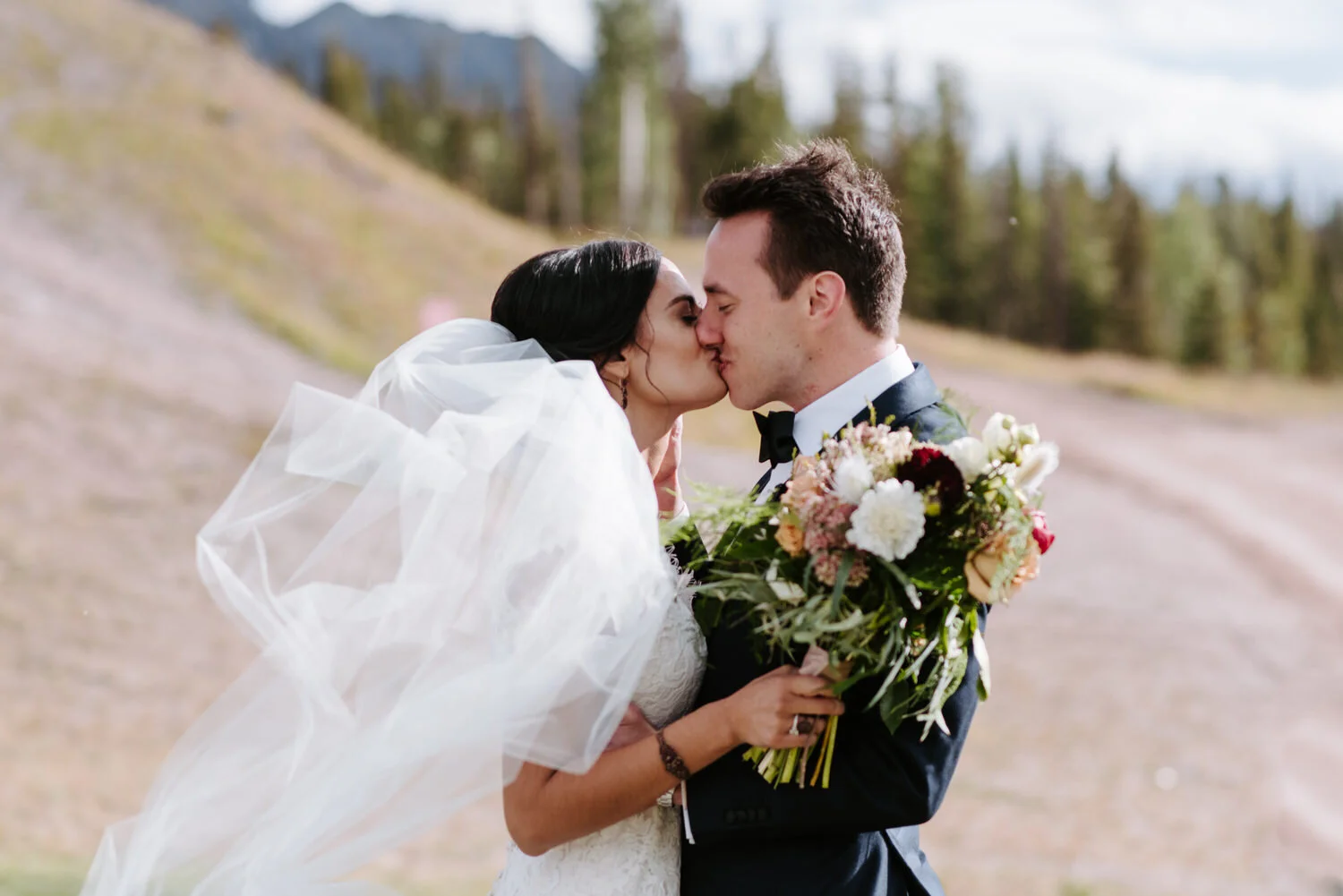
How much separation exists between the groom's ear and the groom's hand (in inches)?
44.5

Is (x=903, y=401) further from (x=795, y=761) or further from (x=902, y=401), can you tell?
(x=795, y=761)

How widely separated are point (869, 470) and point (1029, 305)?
53517 millimetres

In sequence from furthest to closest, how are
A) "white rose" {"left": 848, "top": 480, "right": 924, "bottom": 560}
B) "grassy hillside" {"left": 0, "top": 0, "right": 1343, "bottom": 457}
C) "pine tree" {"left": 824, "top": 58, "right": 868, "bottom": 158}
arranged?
1. "pine tree" {"left": 824, "top": 58, "right": 868, "bottom": 158}
2. "grassy hillside" {"left": 0, "top": 0, "right": 1343, "bottom": 457}
3. "white rose" {"left": 848, "top": 480, "right": 924, "bottom": 560}

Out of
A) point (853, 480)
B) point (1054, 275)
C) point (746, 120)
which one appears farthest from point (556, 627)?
point (746, 120)

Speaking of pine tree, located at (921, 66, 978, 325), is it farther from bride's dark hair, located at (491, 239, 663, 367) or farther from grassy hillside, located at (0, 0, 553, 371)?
bride's dark hair, located at (491, 239, 663, 367)

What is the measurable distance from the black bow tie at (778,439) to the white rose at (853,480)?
706mm

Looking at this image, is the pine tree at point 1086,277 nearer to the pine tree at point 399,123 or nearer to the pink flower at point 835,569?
the pine tree at point 399,123

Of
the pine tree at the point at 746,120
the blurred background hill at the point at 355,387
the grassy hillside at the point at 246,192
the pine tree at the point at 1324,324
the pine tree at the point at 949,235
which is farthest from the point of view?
the pine tree at the point at 1324,324

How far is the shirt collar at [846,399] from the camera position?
3.31 m

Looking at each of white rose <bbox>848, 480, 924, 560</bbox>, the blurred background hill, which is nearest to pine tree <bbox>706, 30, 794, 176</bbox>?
the blurred background hill

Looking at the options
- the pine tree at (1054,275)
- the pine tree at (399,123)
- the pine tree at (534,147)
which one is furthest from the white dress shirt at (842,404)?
the pine tree at (399,123)

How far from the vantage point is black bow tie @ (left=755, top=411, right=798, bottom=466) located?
133 inches

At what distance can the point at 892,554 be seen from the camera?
99.4 inches

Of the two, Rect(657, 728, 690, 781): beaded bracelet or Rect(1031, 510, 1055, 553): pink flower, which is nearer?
Rect(1031, 510, 1055, 553): pink flower
